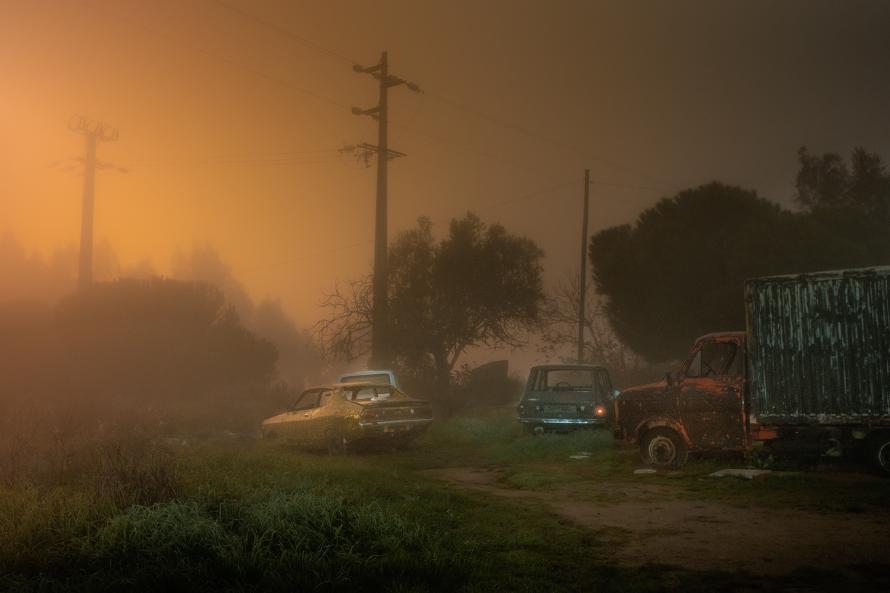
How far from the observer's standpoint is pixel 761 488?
1037 cm

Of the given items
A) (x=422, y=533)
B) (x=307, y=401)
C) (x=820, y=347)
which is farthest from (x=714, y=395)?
(x=307, y=401)

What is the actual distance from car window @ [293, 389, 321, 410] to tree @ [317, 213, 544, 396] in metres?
11.0

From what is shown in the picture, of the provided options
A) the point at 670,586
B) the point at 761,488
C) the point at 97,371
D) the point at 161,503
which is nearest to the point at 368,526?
the point at 161,503

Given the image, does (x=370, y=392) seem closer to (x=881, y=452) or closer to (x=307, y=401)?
(x=307, y=401)

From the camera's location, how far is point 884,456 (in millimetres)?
10977

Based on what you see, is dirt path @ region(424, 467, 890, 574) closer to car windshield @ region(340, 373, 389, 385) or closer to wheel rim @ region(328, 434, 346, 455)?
wheel rim @ region(328, 434, 346, 455)

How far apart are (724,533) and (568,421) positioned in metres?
9.63

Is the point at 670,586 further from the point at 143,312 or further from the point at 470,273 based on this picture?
the point at 143,312

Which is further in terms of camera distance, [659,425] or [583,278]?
[583,278]

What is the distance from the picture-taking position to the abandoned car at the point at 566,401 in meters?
16.9

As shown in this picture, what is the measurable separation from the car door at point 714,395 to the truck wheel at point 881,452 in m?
1.78

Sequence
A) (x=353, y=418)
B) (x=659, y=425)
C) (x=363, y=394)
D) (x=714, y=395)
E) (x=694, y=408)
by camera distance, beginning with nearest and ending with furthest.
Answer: (x=714, y=395) < (x=694, y=408) < (x=659, y=425) < (x=353, y=418) < (x=363, y=394)

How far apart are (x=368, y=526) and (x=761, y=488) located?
5996mm

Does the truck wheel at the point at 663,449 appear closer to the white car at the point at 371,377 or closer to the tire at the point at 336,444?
the tire at the point at 336,444
